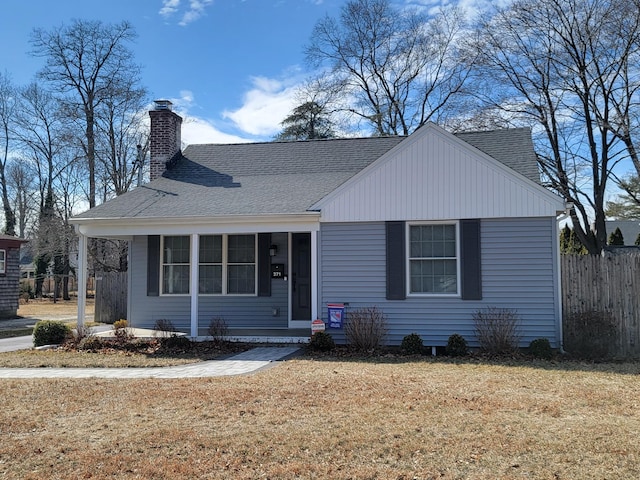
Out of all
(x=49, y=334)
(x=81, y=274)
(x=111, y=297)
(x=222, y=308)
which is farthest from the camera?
(x=111, y=297)

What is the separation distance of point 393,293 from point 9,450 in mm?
7400

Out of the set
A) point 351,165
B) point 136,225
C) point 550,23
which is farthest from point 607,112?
point 136,225

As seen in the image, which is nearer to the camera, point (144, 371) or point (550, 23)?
point (144, 371)

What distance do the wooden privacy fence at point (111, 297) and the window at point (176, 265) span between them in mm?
6619

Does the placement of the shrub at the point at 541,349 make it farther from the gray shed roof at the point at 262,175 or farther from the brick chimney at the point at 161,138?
the brick chimney at the point at 161,138

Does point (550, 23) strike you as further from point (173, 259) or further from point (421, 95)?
point (173, 259)

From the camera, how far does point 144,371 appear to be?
355 inches

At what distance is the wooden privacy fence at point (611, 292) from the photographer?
10.7 metres

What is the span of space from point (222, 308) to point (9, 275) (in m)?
13.6

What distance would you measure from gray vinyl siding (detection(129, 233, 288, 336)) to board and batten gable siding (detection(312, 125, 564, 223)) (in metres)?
2.55

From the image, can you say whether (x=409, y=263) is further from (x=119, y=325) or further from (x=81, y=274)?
(x=81, y=274)

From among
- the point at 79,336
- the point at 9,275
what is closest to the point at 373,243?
the point at 79,336

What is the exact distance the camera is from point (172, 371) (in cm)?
893

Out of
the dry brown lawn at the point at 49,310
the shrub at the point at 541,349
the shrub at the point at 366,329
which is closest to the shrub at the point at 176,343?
the shrub at the point at 366,329
